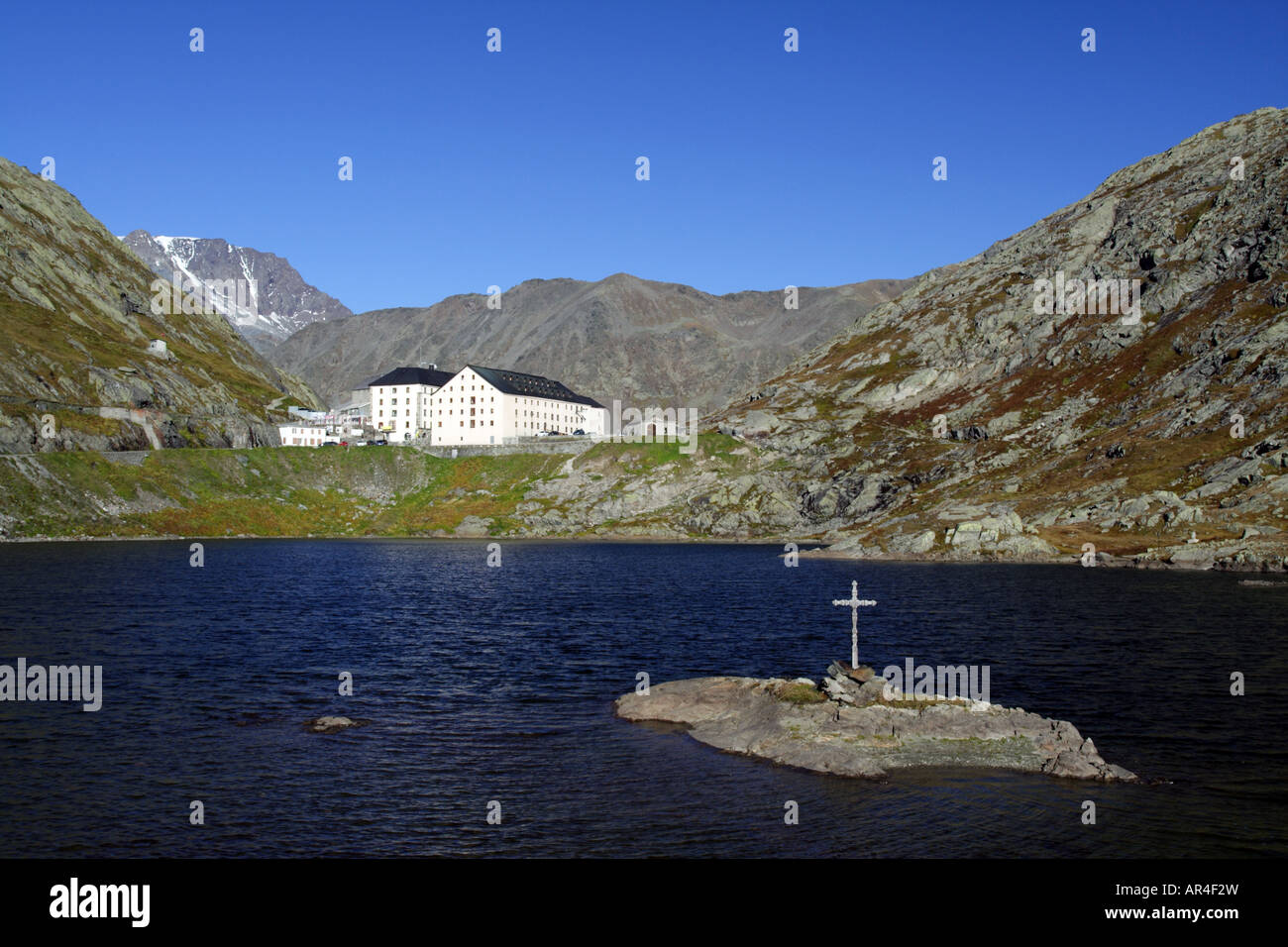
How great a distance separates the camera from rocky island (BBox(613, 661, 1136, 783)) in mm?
37844

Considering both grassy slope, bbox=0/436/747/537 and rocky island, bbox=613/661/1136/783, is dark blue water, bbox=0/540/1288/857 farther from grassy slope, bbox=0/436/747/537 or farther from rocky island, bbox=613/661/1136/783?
grassy slope, bbox=0/436/747/537

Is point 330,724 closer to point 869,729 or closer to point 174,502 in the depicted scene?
point 869,729

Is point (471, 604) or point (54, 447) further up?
point (54, 447)

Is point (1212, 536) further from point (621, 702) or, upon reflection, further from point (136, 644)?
point (136, 644)

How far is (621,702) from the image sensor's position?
159ft

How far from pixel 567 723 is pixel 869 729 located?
1475cm

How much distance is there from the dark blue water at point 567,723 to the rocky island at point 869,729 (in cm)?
131

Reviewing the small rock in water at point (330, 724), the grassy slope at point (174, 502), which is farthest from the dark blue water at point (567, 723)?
the grassy slope at point (174, 502)

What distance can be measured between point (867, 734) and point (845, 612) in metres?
47.6

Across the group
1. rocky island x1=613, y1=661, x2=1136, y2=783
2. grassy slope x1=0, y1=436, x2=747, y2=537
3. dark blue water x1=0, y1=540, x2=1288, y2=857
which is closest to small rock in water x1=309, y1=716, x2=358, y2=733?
dark blue water x1=0, y1=540, x2=1288, y2=857

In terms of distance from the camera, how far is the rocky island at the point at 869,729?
37.8 meters

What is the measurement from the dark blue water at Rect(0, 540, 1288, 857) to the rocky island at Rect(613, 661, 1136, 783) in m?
1.31
